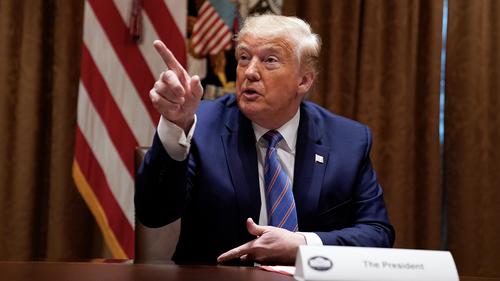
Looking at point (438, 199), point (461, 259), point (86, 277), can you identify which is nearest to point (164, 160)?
point (86, 277)

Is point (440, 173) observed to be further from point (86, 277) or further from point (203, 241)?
point (86, 277)

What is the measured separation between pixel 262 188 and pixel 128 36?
3.94 ft

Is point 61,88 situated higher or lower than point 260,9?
lower

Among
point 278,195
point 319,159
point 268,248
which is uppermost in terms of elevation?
point 319,159

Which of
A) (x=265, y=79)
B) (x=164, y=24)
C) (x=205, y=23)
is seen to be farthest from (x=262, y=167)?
(x=205, y=23)

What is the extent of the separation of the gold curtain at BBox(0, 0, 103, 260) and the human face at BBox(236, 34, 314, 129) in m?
1.22

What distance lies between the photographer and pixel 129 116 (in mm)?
2229

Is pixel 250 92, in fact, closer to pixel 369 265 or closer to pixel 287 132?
pixel 287 132

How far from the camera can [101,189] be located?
2168 millimetres

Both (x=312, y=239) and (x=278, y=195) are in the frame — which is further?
(x=278, y=195)

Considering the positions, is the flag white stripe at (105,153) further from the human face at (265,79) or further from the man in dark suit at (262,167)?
the human face at (265,79)

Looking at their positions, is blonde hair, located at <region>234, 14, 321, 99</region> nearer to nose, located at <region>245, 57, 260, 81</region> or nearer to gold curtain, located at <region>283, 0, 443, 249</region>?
nose, located at <region>245, 57, 260, 81</region>

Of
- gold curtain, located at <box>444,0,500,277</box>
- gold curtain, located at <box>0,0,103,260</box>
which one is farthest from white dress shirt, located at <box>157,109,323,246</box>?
gold curtain, located at <box>444,0,500,277</box>

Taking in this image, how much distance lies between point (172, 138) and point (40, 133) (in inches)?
57.7
